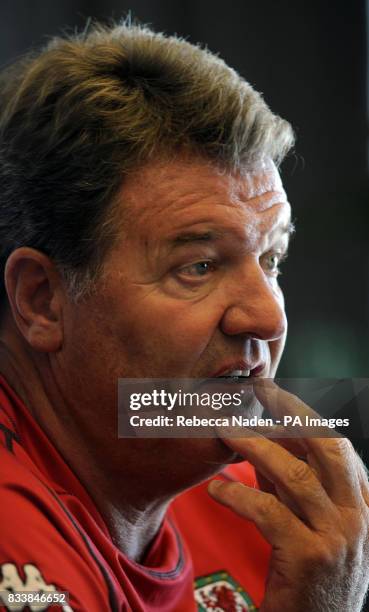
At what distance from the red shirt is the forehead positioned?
0.31 meters

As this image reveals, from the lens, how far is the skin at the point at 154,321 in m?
1.11

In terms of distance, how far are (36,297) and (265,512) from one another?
1.45 ft

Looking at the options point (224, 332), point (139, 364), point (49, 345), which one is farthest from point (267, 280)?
point (49, 345)

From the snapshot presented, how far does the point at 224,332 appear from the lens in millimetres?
1109

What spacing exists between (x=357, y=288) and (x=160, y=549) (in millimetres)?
1038

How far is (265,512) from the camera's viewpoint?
1058 mm

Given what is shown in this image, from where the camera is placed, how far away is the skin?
3.63 feet

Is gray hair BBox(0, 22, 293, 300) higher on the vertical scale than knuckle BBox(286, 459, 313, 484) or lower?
higher

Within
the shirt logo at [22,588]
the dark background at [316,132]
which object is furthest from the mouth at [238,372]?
the dark background at [316,132]

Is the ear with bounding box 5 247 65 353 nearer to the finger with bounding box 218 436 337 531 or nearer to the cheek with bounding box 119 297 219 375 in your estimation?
the cheek with bounding box 119 297 219 375

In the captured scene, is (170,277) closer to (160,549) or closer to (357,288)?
(160,549)

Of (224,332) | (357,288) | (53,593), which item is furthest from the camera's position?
(357,288)

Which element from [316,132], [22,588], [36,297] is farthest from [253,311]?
[316,132]

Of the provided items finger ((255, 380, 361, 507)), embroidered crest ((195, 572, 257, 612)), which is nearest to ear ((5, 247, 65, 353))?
finger ((255, 380, 361, 507))
